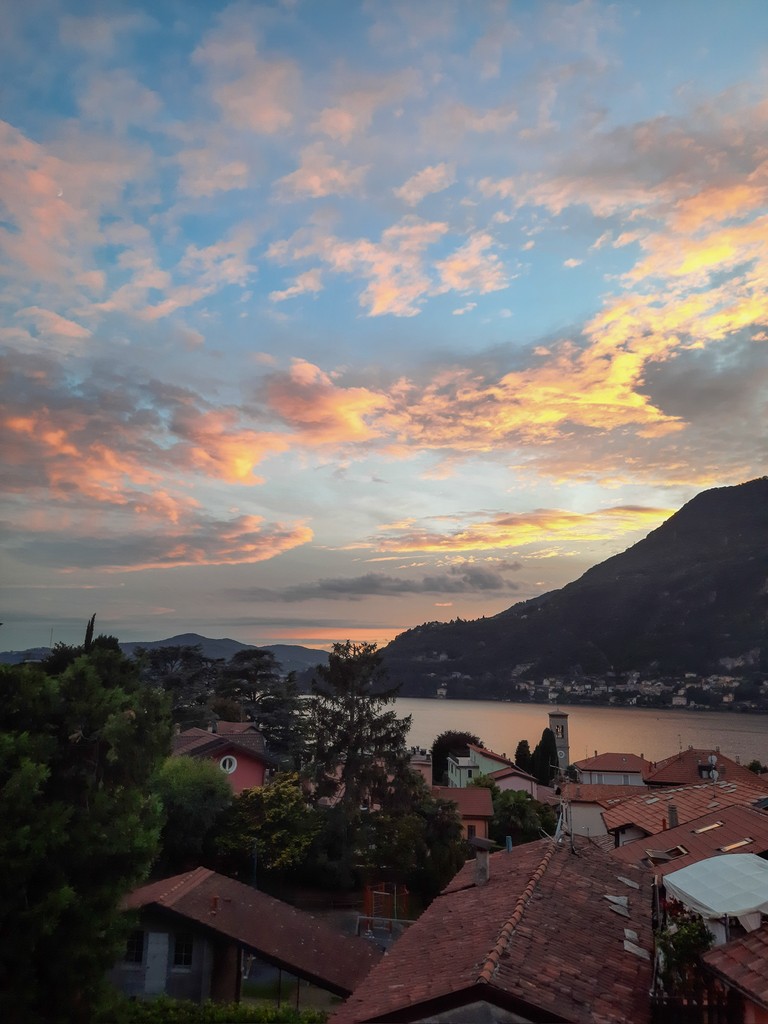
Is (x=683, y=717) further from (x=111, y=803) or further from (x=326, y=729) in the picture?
(x=111, y=803)

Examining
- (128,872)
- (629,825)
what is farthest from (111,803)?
(629,825)

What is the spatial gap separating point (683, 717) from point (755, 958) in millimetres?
195993

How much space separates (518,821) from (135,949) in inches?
1052

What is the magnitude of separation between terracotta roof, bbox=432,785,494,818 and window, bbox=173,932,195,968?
70.0 ft

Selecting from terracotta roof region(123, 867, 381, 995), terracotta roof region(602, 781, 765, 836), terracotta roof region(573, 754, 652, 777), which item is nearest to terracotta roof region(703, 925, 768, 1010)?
terracotta roof region(123, 867, 381, 995)

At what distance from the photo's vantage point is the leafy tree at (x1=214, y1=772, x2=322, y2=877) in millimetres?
26844

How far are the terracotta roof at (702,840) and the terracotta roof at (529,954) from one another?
182cm

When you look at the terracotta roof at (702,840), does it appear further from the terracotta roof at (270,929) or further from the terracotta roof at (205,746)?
the terracotta roof at (205,746)

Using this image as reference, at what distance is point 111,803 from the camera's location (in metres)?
14.0

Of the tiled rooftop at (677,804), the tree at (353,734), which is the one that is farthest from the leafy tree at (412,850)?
the tiled rooftop at (677,804)

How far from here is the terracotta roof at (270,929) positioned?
16.4 meters

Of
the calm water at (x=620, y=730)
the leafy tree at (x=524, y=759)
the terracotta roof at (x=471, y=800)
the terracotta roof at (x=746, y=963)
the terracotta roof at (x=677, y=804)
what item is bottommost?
the calm water at (x=620, y=730)

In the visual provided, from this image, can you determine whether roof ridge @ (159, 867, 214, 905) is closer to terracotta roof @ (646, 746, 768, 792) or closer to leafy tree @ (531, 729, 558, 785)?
terracotta roof @ (646, 746, 768, 792)

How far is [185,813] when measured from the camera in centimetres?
2672
